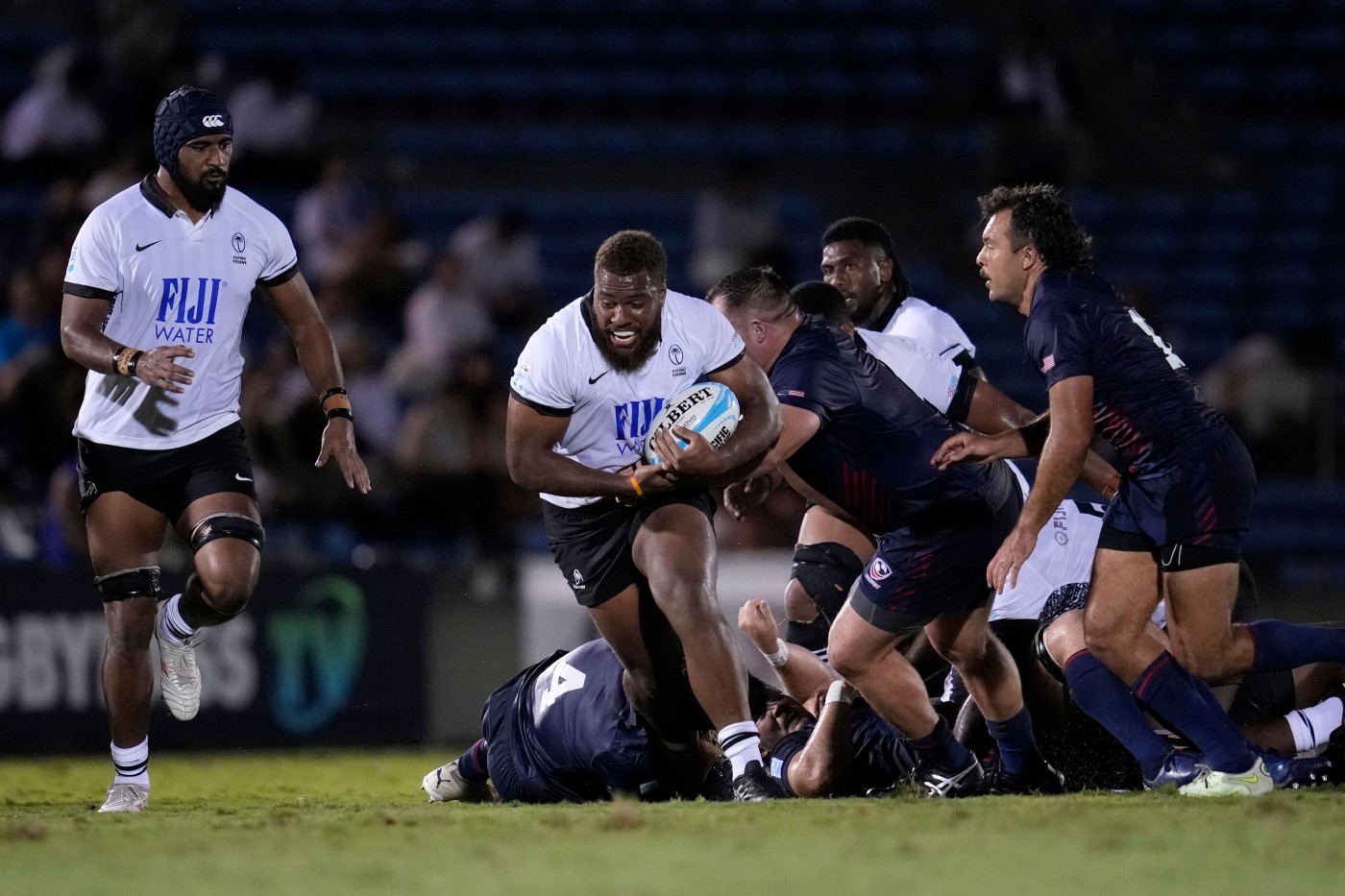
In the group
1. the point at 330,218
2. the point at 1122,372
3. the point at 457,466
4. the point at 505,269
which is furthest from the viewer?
the point at 505,269

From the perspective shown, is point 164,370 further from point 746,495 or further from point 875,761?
point 875,761

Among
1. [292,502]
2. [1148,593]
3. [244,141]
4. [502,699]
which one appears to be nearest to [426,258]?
[244,141]

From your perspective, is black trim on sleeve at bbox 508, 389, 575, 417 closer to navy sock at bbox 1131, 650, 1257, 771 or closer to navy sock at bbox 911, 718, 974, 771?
navy sock at bbox 911, 718, 974, 771

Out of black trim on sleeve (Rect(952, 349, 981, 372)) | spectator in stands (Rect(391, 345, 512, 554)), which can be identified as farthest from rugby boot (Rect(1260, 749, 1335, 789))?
spectator in stands (Rect(391, 345, 512, 554))

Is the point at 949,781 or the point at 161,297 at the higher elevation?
the point at 161,297

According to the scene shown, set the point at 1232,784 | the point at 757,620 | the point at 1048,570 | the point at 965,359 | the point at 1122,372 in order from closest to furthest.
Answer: the point at 1232,784 → the point at 1122,372 → the point at 757,620 → the point at 1048,570 → the point at 965,359

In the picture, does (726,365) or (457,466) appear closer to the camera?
(726,365)

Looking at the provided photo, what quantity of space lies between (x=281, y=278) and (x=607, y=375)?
1425mm

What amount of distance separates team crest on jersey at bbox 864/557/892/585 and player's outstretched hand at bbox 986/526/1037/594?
67 centimetres

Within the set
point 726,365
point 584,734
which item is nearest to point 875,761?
point 584,734

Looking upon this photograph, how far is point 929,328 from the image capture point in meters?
8.31

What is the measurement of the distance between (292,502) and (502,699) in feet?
15.4

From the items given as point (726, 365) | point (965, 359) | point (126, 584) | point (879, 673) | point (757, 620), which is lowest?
point (879, 673)

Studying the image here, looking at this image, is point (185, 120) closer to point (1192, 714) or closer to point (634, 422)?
point (634, 422)
